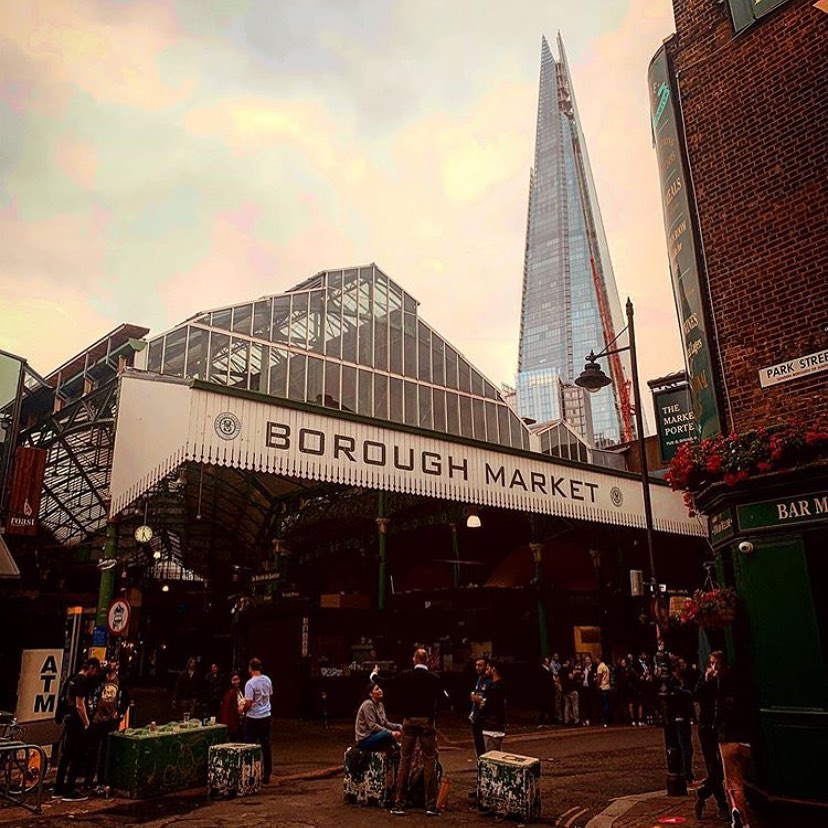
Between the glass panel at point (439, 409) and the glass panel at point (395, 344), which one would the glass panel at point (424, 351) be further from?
the glass panel at point (395, 344)

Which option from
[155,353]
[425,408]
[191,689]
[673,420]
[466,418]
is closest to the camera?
[673,420]

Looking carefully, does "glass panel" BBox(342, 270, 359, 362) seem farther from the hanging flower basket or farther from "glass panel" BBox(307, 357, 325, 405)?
the hanging flower basket

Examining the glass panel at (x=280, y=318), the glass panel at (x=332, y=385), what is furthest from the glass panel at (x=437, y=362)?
the glass panel at (x=280, y=318)

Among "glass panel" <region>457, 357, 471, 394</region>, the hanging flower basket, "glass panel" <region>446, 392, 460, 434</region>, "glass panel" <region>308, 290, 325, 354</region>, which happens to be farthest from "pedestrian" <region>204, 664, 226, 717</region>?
"glass panel" <region>457, 357, 471, 394</region>

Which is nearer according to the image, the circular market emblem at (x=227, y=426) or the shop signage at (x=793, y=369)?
the shop signage at (x=793, y=369)

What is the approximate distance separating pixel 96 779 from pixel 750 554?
10416 mm

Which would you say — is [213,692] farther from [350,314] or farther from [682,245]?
[682,245]

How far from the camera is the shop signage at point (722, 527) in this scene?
927cm

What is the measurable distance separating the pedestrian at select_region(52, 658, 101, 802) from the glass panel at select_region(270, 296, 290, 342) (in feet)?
49.2

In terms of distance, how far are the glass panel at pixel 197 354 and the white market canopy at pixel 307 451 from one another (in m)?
7.73

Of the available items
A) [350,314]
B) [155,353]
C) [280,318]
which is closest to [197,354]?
[155,353]

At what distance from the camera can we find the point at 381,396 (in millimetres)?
25844

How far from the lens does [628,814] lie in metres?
8.69

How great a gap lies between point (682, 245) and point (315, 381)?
14.4m
